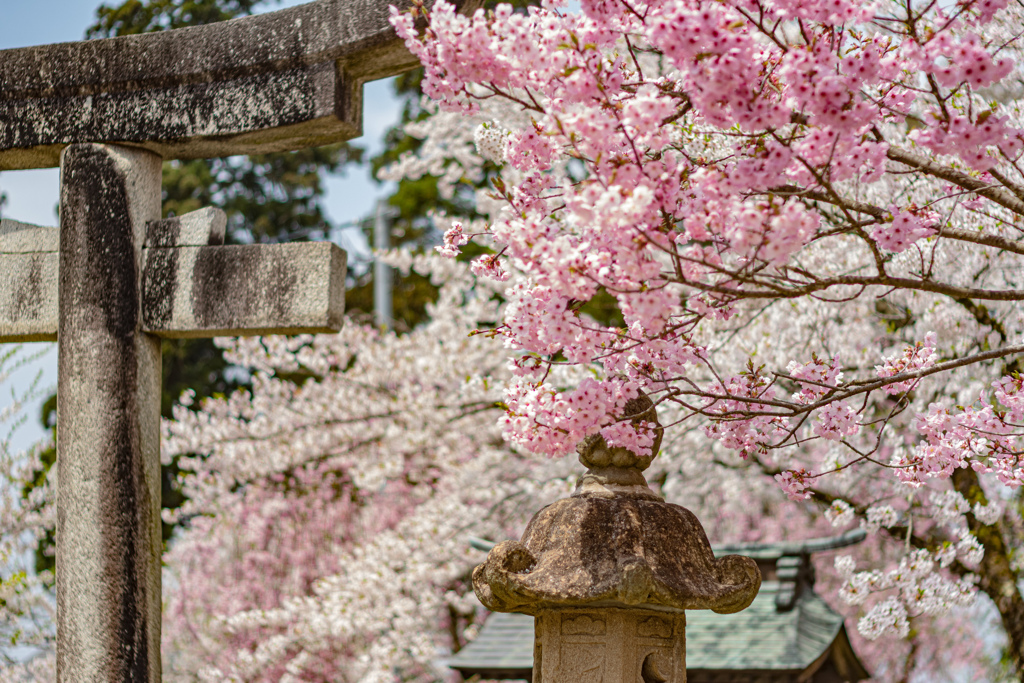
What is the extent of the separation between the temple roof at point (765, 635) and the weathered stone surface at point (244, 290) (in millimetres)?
3533

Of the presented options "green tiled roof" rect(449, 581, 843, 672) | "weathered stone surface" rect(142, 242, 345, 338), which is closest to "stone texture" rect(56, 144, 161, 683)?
"weathered stone surface" rect(142, 242, 345, 338)

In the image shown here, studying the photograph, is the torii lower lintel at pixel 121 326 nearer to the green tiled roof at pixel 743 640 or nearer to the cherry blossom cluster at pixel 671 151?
the cherry blossom cluster at pixel 671 151

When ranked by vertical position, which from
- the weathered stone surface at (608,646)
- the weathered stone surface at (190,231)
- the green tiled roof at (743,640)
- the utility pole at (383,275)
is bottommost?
the green tiled roof at (743,640)

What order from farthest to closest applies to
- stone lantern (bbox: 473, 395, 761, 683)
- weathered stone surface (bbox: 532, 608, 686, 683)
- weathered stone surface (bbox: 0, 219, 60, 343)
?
weathered stone surface (bbox: 0, 219, 60, 343) → weathered stone surface (bbox: 532, 608, 686, 683) → stone lantern (bbox: 473, 395, 761, 683)

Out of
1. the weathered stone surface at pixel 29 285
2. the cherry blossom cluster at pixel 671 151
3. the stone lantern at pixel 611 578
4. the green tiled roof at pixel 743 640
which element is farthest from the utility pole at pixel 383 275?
the cherry blossom cluster at pixel 671 151

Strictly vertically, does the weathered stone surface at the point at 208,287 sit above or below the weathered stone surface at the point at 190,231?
below

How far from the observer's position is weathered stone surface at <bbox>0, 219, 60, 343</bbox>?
164 inches

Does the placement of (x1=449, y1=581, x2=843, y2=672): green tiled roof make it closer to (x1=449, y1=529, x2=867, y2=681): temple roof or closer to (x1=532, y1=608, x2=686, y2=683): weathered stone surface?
(x1=449, y1=529, x2=867, y2=681): temple roof

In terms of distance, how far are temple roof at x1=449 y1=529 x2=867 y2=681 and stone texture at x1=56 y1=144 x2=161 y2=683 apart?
3141mm

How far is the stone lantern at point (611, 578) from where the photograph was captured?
291 cm

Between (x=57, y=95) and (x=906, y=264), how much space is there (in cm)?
427

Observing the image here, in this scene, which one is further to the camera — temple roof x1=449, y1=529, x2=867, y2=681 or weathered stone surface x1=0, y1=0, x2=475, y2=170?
temple roof x1=449, y1=529, x2=867, y2=681

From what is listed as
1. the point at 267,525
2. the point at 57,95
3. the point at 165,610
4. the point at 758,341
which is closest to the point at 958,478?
the point at 758,341

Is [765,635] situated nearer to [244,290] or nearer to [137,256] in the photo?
[244,290]
